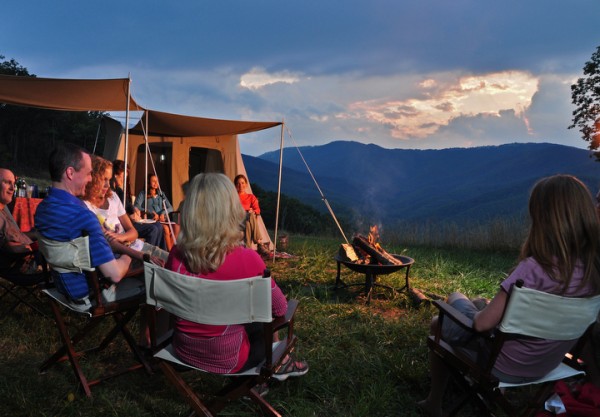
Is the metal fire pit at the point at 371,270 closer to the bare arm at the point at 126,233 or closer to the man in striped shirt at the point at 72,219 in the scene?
the bare arm at the point at 126,233

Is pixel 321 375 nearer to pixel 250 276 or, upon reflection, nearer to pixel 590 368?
pixel 250 276

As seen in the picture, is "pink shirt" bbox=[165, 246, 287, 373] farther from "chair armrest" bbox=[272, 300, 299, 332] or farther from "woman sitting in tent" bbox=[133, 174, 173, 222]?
"woman sitting in tent" bbox=[133, 174, 173, 222]

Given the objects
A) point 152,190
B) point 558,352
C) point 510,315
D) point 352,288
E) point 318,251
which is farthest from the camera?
point 318,251

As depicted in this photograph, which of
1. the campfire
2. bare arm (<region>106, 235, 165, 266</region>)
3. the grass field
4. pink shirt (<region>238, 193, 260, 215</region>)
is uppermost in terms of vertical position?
pink shirt (<region>238, 193, 260, 215</region>)

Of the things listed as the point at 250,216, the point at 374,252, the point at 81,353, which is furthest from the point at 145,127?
the point at 81,353

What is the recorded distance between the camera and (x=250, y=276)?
186 centimetres

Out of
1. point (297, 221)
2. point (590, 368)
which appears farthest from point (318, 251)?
point (297, 221)

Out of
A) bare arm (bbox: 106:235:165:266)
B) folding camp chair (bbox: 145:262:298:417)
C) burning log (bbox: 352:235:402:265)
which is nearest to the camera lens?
folding camp chair (bbox: 145:262:298:417)

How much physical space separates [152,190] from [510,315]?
20.0 ft

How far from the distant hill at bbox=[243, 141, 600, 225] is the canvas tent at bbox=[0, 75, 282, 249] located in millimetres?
57348

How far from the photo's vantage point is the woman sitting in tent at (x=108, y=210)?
3.34m

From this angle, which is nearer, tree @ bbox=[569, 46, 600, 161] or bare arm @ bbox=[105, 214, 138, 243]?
bare arm @ bbox=[105, 214, 138, 243]

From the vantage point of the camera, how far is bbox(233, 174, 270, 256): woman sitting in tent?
272 inches

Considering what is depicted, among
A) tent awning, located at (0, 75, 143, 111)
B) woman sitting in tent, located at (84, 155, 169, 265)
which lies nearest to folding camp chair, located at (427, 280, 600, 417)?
woman sitting in tent, located at (84, 155, 169, 265)
